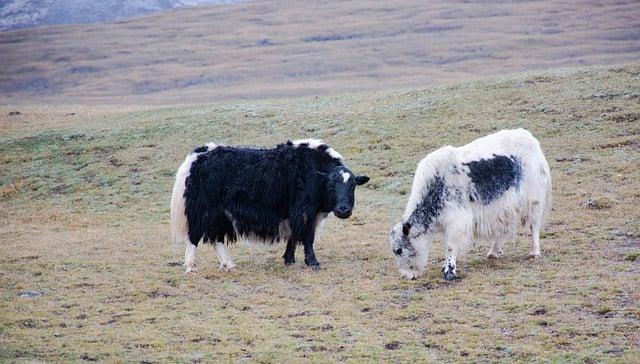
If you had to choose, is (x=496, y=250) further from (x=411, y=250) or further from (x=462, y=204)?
(x=411, y=250)

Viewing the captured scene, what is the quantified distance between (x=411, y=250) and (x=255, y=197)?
3.10m

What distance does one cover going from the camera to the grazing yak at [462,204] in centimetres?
1126

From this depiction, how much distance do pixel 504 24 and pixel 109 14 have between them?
87.0 metres

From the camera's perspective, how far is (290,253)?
13.0 metres

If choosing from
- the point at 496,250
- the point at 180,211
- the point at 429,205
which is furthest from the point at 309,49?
the point at 429,205

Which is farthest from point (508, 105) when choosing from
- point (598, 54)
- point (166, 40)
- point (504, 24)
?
point (166, 40)

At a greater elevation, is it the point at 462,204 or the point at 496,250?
the point at 462,204

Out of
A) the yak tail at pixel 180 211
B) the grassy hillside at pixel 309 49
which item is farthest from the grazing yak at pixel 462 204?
the grassy hillside at pixel 309 49

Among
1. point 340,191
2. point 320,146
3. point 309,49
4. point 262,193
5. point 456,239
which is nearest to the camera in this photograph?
point 456,239

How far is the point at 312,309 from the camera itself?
1002 centimetres

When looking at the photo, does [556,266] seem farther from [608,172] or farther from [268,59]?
[268,59]

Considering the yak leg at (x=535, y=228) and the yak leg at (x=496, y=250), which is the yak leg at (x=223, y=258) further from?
the yak leg at (x=535, y=228)

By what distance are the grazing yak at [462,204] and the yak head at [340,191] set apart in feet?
3.66

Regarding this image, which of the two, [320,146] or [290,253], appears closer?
[290,253]
